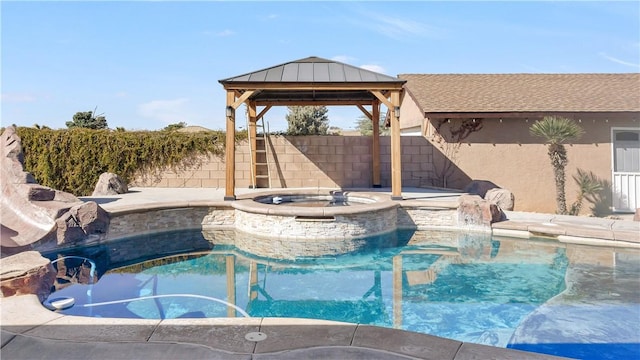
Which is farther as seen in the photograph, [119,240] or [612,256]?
[119,240]

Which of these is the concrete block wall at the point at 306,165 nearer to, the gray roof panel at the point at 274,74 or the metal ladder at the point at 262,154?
the metal ladder at the point at 262,154

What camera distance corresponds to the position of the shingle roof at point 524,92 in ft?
37.5

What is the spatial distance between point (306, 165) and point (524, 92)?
8.34 m

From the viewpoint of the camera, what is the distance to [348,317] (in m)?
4.04

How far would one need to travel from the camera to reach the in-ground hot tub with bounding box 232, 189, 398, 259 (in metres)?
6.81

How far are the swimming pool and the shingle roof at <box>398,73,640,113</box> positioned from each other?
20.7 ft

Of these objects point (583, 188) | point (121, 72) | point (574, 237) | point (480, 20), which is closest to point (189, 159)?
point (121, 72)

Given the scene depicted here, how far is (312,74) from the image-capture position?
→ 28.6 feet

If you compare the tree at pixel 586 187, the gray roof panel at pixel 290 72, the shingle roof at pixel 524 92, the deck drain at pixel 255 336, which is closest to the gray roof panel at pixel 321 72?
the gray roof panel at pixel 290 72

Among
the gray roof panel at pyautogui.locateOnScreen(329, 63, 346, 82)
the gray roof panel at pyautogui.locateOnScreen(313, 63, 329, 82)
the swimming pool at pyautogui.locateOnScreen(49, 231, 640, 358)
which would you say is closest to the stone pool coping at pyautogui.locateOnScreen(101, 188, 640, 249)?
the swimming pool at pyautogui.locateOnScreen(49, 231, 640, 358)

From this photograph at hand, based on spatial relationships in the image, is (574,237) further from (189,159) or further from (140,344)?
(189,159)

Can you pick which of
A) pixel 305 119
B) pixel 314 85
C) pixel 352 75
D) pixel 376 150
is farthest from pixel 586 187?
pixel 305 119

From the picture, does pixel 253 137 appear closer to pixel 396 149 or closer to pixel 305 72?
pixel 305 72

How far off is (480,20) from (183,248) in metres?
9.85
